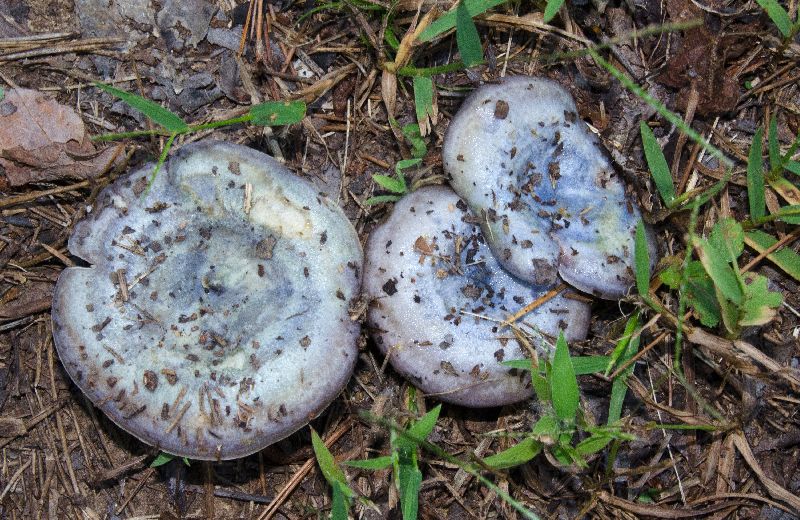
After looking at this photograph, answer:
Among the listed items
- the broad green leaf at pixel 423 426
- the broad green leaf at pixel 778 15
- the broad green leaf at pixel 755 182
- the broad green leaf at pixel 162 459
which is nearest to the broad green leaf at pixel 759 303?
the broad green leaf at pixel 755 182

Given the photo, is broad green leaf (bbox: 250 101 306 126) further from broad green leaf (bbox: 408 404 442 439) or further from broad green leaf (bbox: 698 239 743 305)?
broad green leaf (bbox: 698 239 743 305)

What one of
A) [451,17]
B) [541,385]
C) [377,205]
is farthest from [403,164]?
[541,385]

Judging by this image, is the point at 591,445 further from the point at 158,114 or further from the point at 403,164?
the point at 158,114

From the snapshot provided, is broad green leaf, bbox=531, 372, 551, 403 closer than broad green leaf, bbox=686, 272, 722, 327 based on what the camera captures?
Yes

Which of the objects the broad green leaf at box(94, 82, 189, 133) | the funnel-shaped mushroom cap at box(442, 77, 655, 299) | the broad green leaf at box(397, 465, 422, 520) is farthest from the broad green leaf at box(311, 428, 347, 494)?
the broad green leaf at box(94, 82, 189, 133)

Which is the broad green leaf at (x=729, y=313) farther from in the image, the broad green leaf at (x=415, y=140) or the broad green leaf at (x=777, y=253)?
the broad green leaf at (x=415, y=140)

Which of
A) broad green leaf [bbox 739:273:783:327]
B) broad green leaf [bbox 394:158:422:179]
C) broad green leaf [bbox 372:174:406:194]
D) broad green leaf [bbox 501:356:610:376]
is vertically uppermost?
broad green leaf [bbox 394:158:422:179]

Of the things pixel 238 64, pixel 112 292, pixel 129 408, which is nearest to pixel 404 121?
pixel 238 64

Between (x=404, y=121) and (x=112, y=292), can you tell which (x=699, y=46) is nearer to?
(x=404, y=121)
